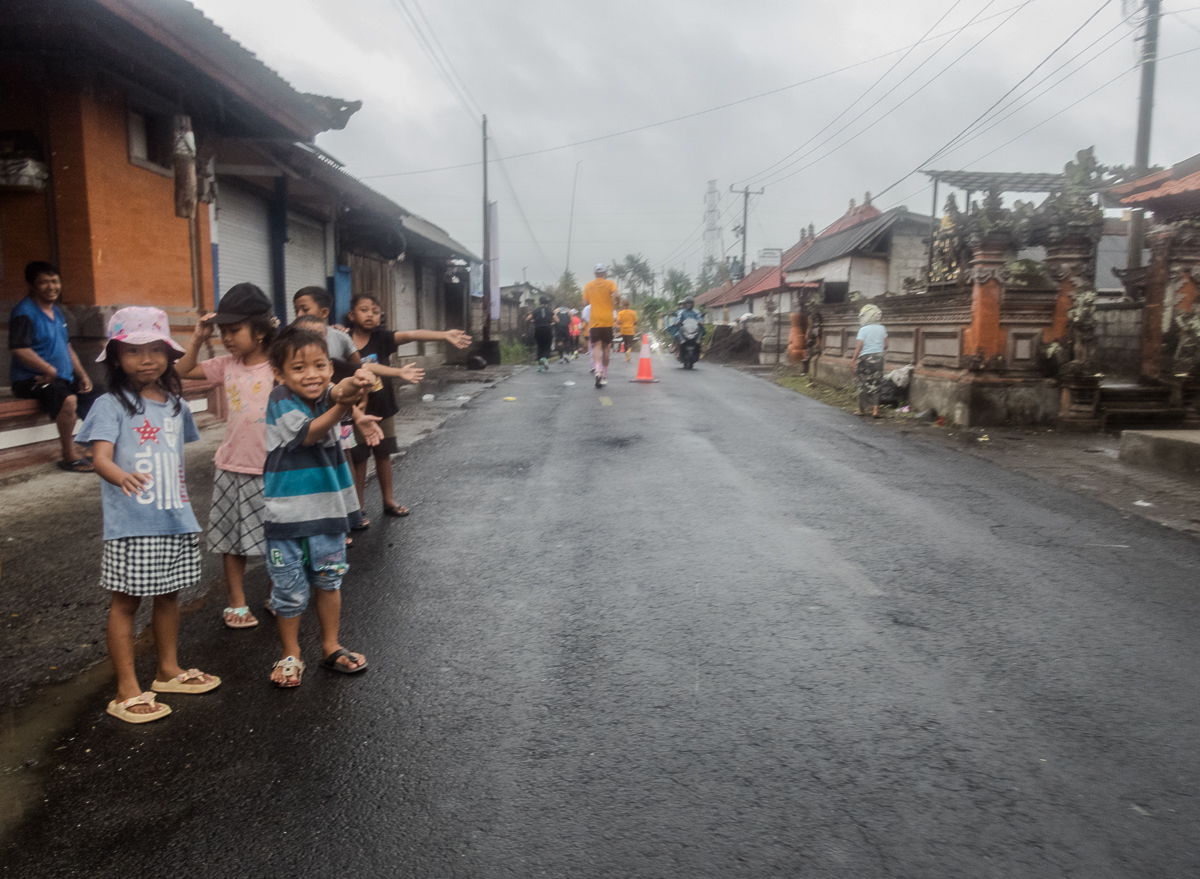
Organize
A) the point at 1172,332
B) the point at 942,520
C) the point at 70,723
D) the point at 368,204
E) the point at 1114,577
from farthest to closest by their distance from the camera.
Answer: the point at 368,204 < the point at 1172,332 < the point at 942,520 < the point at 1114,577 < the point at 70,723

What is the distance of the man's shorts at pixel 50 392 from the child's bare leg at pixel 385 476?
2.60 meters

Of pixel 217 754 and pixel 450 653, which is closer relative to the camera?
pixel 217 754

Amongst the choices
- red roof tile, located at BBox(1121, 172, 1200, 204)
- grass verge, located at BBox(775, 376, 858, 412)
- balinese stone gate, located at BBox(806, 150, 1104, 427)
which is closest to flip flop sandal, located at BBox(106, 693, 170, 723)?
balinese stone gate, located at BBox(806, 150, 1104, 427)

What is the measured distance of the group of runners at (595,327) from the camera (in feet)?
55.7

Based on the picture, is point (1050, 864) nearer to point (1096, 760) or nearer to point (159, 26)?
point (1096, 760)

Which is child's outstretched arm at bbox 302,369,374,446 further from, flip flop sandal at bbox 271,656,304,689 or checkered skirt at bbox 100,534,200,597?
flip flop sandal at bbox 271,656,304,689

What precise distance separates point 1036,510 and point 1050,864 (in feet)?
16.8

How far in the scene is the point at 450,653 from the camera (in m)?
4.11

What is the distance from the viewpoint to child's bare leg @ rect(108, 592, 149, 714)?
354 centimetres

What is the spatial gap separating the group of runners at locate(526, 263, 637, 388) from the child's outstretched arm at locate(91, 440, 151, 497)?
44.7ft

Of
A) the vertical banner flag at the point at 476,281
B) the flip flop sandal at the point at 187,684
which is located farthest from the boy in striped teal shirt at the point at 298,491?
the vertical banner flag at the point at 476,281

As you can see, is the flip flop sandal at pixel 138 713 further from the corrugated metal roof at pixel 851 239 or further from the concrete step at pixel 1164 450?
the corrugated metal roof at pixel 851 239

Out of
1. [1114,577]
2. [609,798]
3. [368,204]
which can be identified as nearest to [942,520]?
[1114,577]

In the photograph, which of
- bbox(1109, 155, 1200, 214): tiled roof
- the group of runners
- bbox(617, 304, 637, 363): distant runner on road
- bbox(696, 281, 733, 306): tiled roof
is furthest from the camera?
bbox(696, 281, 733, 306): tiled roof
